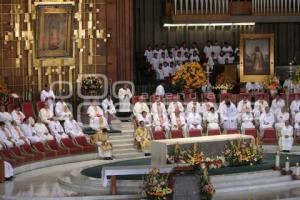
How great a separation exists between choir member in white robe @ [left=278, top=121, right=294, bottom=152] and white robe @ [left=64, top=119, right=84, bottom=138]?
19.0ft

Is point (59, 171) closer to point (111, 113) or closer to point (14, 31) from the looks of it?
point (111, 113)

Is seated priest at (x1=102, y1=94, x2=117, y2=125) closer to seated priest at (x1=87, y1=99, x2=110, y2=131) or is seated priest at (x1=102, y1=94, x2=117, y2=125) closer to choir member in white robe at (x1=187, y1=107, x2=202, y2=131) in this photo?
seated priest at (x1=87, y1=99, x2=110, y2=131)

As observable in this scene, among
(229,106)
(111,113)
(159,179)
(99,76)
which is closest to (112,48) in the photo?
(99,76)

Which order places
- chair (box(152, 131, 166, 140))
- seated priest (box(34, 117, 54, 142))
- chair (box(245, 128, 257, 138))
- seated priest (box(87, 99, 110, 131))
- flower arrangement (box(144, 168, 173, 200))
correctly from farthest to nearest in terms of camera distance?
seated priest (box(87, 99, 110, 131)) < chair (box(152, 131, 166, 140)) < chair (box(245, 128, 257, 138)) < seated priest (box(34, 117, 54, 142)) < flower arrangement (box(144, 168, 173, 200))

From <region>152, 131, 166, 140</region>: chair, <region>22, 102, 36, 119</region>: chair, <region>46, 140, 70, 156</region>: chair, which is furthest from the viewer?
<region>152, 131, 166, 140</region>: chair

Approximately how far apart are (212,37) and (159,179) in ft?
56.2

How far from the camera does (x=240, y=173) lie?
19172mm

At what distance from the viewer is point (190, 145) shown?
2002cm

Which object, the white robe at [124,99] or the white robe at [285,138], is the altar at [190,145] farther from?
Answer: the white robe at [124,99]

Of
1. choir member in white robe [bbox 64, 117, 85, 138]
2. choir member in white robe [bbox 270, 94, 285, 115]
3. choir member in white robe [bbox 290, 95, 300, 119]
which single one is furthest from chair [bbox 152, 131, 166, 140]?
choir member in white robe [bbox 290, 95, 300, 119]

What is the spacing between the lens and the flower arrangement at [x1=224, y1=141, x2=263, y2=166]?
20.3 metres

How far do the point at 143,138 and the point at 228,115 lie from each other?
3.41m

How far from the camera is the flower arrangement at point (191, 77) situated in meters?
26.8

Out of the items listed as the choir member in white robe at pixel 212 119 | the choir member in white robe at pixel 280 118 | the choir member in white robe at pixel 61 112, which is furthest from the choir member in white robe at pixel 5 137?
the choir member in white robe at pixel 280 118
